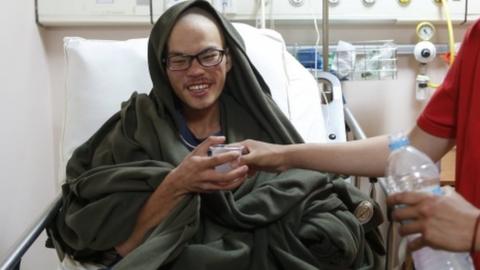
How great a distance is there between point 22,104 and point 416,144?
1.63 m

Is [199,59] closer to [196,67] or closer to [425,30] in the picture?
[196,67]

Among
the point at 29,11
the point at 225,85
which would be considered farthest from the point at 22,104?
the point at 225,85

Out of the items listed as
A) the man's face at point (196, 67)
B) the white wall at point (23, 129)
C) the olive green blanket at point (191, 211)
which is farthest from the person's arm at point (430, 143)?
the white wall at point (23, 129)

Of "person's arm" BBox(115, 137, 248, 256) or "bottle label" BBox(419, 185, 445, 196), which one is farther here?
"person's arm" BBox(115, 137, 248, 256)

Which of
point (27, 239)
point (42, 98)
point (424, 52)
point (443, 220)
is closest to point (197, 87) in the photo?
point (27, 239)

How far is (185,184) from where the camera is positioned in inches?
52.4

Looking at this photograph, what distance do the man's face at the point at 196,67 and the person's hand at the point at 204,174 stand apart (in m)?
0.28

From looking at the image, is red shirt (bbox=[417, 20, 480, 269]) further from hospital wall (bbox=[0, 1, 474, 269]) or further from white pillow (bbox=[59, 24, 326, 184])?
hospital wall (bbox=[0, 1, 474, 269])

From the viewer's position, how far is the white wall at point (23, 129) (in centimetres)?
201

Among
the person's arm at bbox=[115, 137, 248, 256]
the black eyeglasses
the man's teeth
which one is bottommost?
the person's arm at bbox=[115, 137, 248, 256]

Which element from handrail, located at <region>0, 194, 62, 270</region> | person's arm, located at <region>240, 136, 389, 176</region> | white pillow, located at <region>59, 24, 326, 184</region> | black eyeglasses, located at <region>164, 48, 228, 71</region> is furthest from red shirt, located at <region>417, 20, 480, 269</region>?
handrail, located at <region>0, 194, 62, 270</region>

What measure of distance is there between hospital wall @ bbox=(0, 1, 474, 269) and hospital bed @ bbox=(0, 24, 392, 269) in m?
0.33

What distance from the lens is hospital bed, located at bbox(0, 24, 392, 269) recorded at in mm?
1819

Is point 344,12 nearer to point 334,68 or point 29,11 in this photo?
point 334,68
